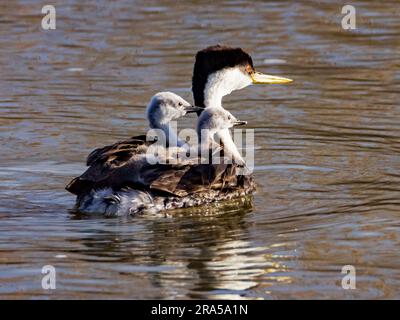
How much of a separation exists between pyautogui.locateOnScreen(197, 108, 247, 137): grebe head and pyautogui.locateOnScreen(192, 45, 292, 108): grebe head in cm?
56

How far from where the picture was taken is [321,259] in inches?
304

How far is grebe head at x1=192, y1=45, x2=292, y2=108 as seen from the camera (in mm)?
10020

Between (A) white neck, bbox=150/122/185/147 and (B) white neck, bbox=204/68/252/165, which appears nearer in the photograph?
(A) white neck, bbox=150/122/185/147

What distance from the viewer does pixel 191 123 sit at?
11477mm

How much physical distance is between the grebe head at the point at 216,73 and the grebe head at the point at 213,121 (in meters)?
0.56

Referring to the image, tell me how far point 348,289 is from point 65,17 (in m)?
8.93

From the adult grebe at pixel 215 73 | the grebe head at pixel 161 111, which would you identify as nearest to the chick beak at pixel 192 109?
the grebe head at pixel 161 111

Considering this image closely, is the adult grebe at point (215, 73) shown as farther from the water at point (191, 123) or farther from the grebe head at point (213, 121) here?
the water at point (191, 123)

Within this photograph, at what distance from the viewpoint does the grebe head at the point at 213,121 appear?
9.43m

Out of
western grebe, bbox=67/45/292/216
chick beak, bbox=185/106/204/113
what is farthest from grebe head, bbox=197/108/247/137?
chick beak, bbox=185/106/204/113

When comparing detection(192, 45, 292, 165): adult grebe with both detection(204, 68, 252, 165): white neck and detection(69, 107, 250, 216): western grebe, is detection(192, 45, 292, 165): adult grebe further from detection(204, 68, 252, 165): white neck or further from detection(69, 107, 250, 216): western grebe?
detection(69, 107, 250, 216): western grebe

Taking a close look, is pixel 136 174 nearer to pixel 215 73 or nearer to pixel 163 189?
pixel 163 189

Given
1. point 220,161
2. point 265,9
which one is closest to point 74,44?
point 265,9
